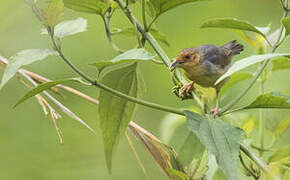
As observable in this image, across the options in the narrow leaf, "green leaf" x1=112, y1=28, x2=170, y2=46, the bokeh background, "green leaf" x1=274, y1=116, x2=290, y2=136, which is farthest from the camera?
the bokeh background

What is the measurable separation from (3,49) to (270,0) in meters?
2.04

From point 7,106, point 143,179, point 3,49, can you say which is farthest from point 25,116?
point 143,179

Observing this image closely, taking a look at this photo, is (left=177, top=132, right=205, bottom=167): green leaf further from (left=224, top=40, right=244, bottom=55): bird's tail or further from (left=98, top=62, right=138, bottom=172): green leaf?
(left=224, top=40, right=244, bottom=55): bird's tail

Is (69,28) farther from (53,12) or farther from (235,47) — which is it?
(235,47)

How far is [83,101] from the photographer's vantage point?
135 inches

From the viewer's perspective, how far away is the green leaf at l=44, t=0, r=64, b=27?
3.76ft

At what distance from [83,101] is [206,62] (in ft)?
3.94

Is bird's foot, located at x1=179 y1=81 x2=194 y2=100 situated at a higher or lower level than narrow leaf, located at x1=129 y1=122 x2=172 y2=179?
higher

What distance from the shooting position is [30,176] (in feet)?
8.82

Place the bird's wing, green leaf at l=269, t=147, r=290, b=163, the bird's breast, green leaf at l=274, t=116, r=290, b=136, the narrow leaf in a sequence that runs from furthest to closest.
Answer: the bird's wing < the bird's breast < green leaf at l=274, t=116, r=290, b=136 < green leaf at l=269, t=147, r=290, b=163 < the narrow leaf

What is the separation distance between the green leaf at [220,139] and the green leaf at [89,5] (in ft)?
1.37

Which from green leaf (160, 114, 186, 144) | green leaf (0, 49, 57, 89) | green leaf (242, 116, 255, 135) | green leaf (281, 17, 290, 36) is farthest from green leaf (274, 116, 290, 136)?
green leaf (0, 49, 57, 89)

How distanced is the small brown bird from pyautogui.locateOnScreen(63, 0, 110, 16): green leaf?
81 centimetres

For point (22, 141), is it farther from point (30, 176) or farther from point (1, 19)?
point (1, 19)
